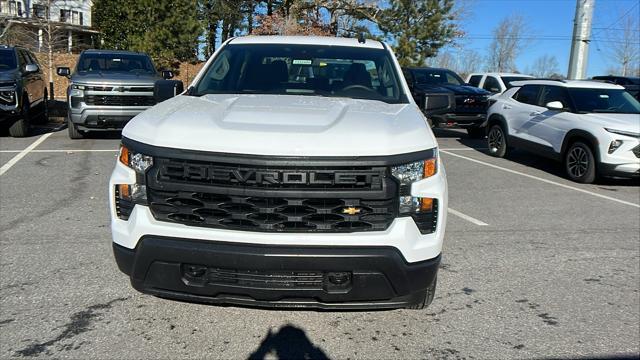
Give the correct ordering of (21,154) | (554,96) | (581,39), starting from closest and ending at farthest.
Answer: (21,154) < (554,96) < (581,39)

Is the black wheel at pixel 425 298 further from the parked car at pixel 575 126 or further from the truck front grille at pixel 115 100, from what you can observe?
the truck front grille at pixel 115 100

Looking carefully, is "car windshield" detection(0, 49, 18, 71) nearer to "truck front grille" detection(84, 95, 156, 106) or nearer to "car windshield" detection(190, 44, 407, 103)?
"truck front grille" detection(84, 95, 156, 106)

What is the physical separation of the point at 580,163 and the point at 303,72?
21.3ft

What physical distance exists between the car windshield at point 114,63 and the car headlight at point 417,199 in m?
10.3

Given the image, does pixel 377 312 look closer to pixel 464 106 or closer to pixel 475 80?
pixel 464 106

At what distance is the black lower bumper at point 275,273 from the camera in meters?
2.79

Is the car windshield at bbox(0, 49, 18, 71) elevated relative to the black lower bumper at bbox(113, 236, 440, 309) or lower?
elevated

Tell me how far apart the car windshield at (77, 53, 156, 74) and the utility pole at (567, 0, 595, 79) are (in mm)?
14038

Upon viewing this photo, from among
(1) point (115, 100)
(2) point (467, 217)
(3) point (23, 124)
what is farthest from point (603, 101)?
(3) point (23, 124)

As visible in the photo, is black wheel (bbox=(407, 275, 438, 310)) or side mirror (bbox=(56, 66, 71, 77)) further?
side mirror (bbox=(56, 66, 71, 77))

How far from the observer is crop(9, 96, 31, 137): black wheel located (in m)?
11.1

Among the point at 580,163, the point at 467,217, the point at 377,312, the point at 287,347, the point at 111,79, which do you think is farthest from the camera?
the point at 111,79

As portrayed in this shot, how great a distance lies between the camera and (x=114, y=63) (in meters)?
12.1

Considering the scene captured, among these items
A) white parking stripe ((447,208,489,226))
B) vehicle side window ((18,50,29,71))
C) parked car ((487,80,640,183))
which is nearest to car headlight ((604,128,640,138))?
parked car ((487,80,640,183))
